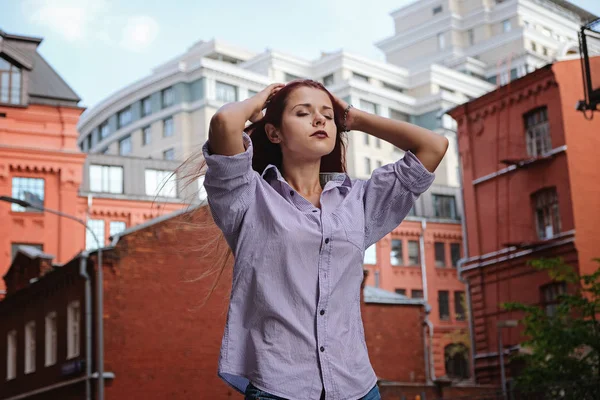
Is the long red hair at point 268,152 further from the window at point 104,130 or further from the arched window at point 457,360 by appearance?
the window at point 104,130

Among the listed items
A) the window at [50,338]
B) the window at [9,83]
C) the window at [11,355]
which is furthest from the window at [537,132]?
the window at [9,83]

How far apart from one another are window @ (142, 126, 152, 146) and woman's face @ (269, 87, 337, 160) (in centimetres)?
8023

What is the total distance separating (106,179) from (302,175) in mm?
51381

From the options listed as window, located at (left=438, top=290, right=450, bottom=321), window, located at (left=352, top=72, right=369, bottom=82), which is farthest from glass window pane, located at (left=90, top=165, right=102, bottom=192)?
window, located at (left=352, top=72, right=369, bottom=82)

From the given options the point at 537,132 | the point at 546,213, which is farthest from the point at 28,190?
the point at 546,213

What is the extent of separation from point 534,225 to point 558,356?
13317 millimetres

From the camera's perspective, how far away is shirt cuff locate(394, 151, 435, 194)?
4.91 m

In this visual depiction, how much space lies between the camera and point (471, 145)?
4238 cm

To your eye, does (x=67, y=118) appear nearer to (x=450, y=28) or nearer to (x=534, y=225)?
(x=534, y=225)

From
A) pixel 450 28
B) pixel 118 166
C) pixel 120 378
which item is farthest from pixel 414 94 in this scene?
pixel 120 378

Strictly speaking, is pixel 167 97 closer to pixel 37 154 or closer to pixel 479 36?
pixel 37 154

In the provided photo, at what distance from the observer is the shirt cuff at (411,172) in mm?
4911

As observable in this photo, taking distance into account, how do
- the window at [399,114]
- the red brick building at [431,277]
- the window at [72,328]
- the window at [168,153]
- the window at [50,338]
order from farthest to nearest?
the window at [399,114], the window at [168,153], the red brick building at [431,277], the window at [50,338], the window at [72,328]

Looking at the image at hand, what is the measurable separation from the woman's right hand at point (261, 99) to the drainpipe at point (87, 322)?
26.6 m
